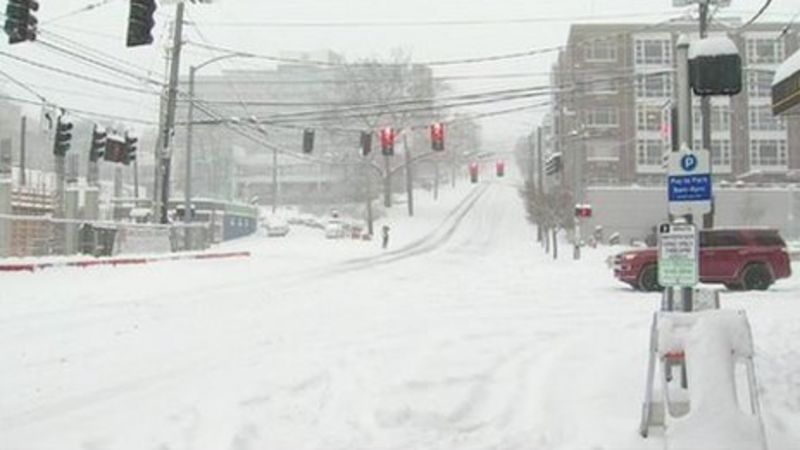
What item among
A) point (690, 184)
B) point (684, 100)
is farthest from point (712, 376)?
point (684, 100)

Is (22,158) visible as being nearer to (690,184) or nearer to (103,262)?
(103,262)

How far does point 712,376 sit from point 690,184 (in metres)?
1.98

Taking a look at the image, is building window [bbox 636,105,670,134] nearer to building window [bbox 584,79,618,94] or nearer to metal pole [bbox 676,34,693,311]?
building window [bbox 584,79,618,94]

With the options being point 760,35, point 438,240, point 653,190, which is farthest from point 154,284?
point 760,35

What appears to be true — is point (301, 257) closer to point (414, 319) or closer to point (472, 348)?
point (414, 319)

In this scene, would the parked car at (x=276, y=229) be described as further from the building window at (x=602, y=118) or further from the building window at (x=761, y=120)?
the building window at (x=761, y=120)

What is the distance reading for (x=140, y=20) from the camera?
17672mm

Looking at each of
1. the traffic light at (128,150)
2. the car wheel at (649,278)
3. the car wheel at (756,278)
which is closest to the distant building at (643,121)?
the traffic light at (128,150)

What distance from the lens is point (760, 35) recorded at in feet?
250

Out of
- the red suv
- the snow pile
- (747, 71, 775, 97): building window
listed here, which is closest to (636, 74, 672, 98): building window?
(747, 71, 775, 97): building window

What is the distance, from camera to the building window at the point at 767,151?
77625 mm

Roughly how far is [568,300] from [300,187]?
348ft

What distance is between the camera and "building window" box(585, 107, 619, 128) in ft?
258

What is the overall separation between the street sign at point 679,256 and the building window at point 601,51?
236 feet
